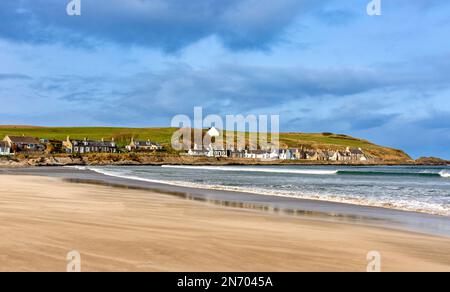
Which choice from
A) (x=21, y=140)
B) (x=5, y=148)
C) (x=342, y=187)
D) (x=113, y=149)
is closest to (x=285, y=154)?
(x=113, y=149)

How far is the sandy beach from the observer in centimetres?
699

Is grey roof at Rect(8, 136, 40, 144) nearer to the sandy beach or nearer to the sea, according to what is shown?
the sea

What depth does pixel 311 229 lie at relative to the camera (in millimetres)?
11602

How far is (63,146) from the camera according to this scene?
165 metres

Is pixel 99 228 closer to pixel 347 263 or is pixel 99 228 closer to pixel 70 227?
pixel 70 227

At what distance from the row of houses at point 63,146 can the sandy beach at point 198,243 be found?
142 metres

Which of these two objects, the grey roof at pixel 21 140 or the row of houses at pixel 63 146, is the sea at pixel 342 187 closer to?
the row of houses at pixel 63 146

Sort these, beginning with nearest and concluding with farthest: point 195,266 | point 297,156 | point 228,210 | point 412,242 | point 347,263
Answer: point 195,266 < point 347,263 < point 412,242 < point 228,210 < point 297,156

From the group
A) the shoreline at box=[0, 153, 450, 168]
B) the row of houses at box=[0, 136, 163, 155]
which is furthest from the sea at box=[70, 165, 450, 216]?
the row of houses at box=[0, 136, 163, 155]

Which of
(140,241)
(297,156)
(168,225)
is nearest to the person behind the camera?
(140,241)

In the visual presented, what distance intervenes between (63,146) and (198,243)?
550ft

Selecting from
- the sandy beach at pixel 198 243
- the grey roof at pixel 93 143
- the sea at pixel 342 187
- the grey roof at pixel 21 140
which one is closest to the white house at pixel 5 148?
the grey roof at pixel 21 140
